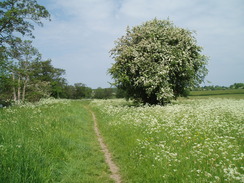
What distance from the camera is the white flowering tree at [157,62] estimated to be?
2470 centimetres

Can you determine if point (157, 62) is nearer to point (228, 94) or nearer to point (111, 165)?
point (111, 165)

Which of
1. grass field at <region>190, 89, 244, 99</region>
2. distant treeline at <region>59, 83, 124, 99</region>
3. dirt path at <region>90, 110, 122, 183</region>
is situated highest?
distant treeline at <region>59, 83, 124, 99</region>

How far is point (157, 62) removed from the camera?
1015 inches

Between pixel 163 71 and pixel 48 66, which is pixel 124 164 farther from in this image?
pixel 48 66

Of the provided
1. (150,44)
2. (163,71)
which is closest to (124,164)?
(163,71)

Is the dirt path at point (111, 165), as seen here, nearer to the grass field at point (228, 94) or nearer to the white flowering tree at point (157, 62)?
the white flowering tree at point (157, 62)

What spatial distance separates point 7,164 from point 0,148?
2.86 feet

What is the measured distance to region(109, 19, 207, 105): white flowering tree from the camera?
24703 mm

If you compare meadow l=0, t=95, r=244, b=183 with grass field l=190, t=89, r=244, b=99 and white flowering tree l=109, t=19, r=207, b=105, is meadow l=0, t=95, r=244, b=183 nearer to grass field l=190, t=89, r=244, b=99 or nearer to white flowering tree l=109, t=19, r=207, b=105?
white flowering tree l=109, t=19, r=207, b=105

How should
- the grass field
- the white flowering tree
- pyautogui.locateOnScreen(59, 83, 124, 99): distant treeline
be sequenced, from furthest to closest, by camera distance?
1. pyautogui.locateOnScreen(59, 83, 124, 99): distant treeline
2. the grass field
3. the white flowering tree

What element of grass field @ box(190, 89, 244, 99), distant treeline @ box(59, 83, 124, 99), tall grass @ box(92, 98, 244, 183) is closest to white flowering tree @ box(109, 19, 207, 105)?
tall grass @ box(92, 98, 244, 183)

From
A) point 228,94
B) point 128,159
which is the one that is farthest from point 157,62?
point 228,94

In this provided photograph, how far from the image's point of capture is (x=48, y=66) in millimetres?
90938

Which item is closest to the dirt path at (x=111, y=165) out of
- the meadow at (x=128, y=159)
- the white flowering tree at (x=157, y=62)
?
the meadow at (x=128, y=159)
